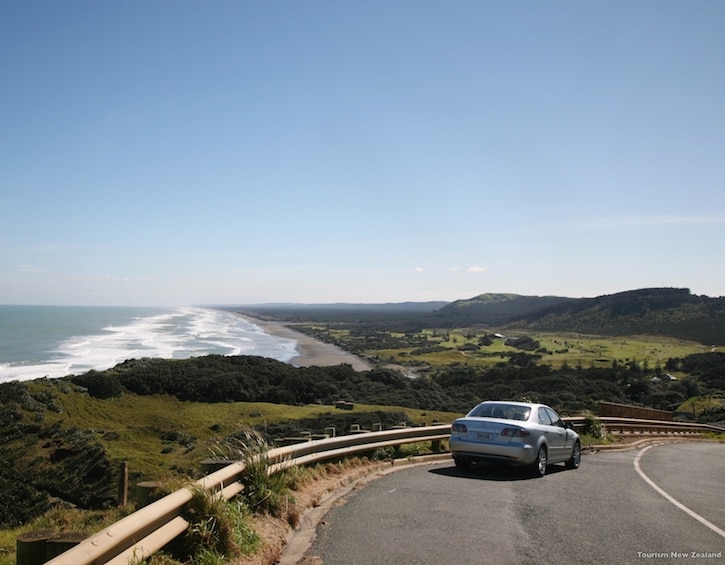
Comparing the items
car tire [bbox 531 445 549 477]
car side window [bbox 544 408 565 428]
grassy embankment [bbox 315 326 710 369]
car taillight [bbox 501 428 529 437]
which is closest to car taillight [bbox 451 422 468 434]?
car taillight [bbox 501 428 529 437]

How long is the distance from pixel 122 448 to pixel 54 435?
2509mm

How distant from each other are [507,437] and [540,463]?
108 centimetres

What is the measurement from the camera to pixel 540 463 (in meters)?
12.9

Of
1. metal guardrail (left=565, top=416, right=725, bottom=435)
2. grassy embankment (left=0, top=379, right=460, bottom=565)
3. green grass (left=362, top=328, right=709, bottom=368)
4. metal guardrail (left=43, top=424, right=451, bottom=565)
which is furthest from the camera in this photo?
green grass (left=362, top=328, right=709, bottom=368)

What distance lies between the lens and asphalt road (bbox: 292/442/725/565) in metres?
6.70

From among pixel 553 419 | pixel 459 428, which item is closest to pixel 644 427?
pixel 553 419

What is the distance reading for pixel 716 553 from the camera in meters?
7.09

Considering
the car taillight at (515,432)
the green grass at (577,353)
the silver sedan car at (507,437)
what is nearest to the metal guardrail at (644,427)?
the silver sedan car at (507,437)

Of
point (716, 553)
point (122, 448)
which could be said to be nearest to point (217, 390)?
point (122, 448)

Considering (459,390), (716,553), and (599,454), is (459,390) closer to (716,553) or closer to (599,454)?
(599,454)

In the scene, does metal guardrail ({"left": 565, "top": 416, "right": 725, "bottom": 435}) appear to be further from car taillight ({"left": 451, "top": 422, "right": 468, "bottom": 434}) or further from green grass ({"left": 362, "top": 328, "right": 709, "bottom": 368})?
green grass ({"left": 362, "top": 328, "right": 709, "bottom": 368})

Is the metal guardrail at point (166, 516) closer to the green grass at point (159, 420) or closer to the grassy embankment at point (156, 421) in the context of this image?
the grassy embankment at point (156, 421)

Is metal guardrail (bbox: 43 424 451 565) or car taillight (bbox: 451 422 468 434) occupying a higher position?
metal guardrail (bbox: 43 424 451 565)

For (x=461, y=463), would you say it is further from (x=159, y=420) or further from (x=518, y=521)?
(x=159, y=420)
